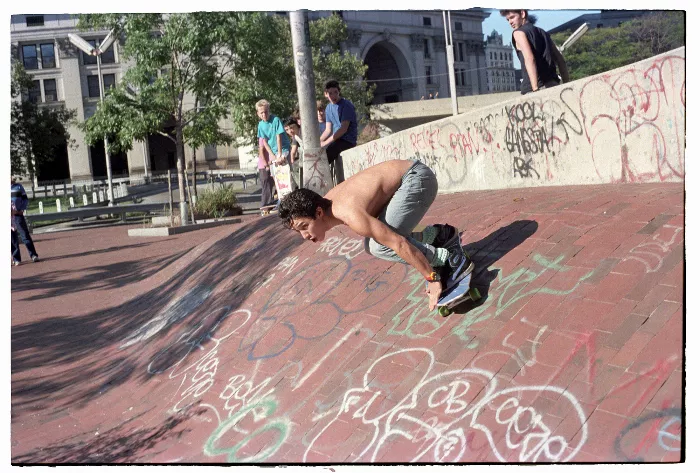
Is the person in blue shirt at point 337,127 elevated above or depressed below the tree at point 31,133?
below

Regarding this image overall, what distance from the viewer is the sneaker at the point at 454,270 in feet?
16.0

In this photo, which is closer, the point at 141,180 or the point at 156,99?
the point at 156,99

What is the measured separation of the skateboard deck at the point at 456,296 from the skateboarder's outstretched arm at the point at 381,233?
260 millimetres

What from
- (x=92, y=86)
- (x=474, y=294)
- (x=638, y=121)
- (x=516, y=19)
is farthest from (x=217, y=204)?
(x=92, y=86)

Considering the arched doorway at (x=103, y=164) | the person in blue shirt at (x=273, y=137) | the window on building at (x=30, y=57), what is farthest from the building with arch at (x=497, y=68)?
the person in blue shirt at (x=273, y=137)

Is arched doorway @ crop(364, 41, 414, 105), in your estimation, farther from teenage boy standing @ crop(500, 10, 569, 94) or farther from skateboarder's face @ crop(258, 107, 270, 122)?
teenage boy standing @ crop(500, 10, 569, 94)

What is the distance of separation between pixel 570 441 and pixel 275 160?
7679 mm

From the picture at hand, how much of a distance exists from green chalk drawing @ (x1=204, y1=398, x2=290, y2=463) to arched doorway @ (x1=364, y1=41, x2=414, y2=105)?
192ft

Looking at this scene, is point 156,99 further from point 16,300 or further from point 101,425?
point 101,425

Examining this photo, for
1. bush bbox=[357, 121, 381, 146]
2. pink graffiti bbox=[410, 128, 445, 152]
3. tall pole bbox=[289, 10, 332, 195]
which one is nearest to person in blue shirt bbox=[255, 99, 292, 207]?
tall pole bbox=[289, 10, 332, 195]

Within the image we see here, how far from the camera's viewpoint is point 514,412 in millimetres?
3934

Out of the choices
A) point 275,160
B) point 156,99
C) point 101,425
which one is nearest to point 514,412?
point 101,425

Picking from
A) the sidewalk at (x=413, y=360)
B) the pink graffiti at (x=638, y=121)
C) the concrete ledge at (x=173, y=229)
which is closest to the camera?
the sidewalk at (x=413, y=360)

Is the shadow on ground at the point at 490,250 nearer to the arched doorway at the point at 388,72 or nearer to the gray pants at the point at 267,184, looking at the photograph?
the gray pants at the point at 267,184
